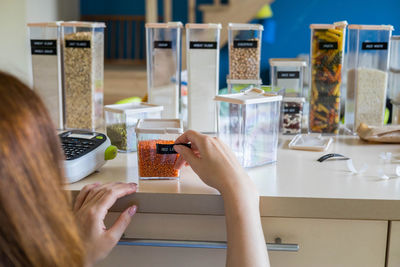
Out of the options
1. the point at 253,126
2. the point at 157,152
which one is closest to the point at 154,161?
the point at 157,152

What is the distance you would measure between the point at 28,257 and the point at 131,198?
1.35 ft

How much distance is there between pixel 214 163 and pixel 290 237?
0.76ft

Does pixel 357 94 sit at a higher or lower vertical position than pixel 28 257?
higher

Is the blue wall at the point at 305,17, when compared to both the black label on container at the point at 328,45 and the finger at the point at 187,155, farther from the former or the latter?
the finger at the point at 187,155

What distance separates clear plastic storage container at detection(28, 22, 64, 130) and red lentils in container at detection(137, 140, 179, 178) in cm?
53

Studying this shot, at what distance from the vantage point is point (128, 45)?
5.36 metres

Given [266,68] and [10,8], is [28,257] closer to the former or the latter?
[10,8]

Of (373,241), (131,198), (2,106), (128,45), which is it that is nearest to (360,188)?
(373,241)

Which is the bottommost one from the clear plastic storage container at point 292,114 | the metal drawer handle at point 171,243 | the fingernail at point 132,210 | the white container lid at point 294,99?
the metal drawer handle at point 171,243

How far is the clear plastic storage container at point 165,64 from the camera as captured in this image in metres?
1.50

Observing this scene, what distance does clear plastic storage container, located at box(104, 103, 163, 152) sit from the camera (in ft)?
4.25

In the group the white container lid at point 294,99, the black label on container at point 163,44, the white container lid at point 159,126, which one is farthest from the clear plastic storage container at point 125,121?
the white container lid at point 294,99

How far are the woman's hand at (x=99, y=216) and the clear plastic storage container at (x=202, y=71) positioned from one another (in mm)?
527

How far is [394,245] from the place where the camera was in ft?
3.34
